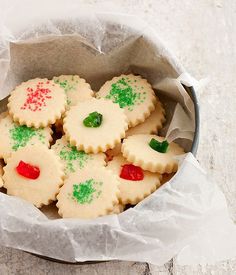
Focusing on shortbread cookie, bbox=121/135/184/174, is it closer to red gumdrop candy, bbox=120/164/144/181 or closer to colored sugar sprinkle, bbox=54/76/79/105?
red gumdrop candy, bbox=120/164/144/181

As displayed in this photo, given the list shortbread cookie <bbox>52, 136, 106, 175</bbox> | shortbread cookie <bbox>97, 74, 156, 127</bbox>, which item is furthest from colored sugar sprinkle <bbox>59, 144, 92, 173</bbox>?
shortbread cookie <bbox>97, 74, 156, 127</bbox>

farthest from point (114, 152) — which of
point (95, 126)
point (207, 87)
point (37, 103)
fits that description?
point (207, 87)

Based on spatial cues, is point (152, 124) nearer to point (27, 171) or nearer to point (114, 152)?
point (114, 152)

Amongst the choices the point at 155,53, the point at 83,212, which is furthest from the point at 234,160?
the point at 83,212

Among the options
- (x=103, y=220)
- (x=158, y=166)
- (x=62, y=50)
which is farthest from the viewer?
(x=62, y=50)

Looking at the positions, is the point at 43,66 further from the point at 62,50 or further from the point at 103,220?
the point at 103,220

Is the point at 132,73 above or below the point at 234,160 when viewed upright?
above
